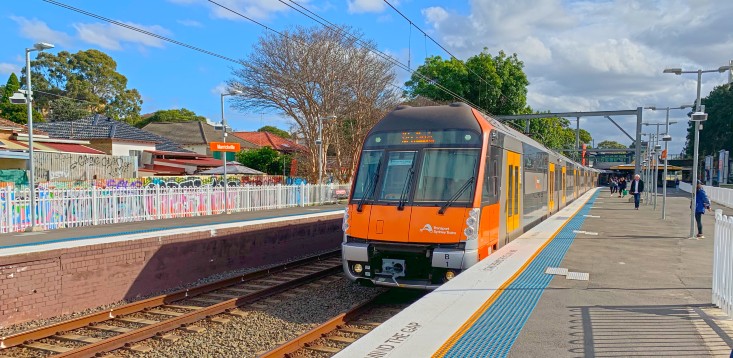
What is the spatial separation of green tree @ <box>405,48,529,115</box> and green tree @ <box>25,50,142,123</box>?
37.9 m

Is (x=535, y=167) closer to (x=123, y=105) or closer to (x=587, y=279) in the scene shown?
(x=587, y=279)

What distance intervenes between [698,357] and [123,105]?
7118cm

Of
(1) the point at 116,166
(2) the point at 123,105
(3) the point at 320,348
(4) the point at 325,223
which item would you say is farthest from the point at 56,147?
(2) the point at 123,105

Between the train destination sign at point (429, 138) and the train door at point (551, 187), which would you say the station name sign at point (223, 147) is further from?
the train destination sign at point (429, 138)

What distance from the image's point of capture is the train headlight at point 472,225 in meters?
8.42

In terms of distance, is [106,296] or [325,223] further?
[325,223]

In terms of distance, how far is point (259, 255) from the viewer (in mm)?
13680

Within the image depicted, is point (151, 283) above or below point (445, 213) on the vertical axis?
below

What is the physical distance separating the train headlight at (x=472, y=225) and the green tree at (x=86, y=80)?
61.2 metres

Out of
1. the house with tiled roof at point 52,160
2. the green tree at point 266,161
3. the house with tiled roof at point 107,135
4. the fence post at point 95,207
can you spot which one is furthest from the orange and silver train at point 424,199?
the green tree at point 266,161

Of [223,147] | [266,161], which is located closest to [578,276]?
[223,147]

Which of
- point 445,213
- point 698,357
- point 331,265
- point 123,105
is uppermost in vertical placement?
point 123,105

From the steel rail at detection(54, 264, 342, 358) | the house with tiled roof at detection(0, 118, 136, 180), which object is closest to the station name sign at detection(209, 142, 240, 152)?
the house with tiled roof at detection(0, 118, 136, 180)

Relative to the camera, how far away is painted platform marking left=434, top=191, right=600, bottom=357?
4.96 metres
